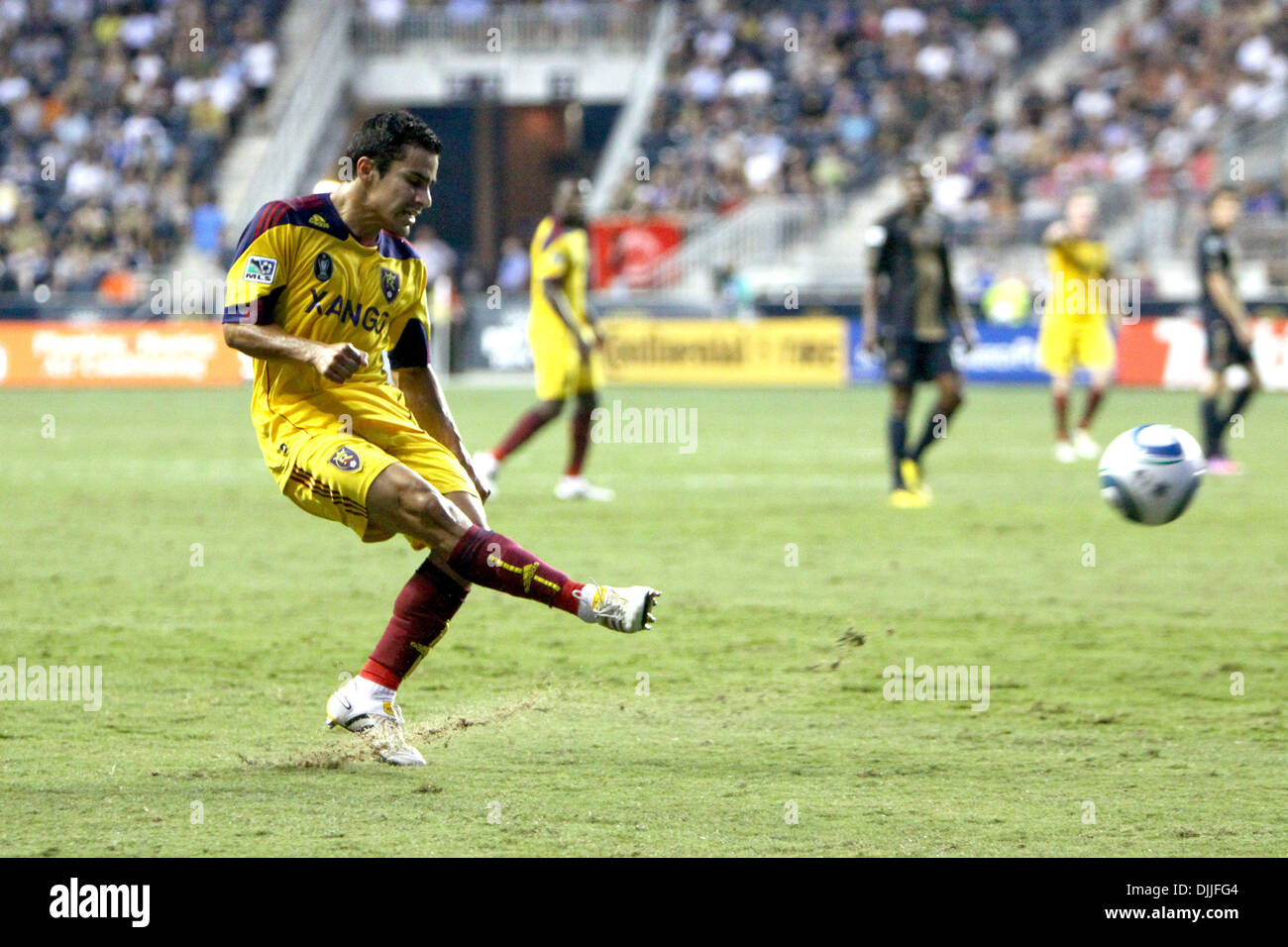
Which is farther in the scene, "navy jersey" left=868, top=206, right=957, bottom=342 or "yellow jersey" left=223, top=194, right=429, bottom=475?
"navy jersey" left=868, top=206, right=957, bottom=342

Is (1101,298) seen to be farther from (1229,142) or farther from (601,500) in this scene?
(1229,142)

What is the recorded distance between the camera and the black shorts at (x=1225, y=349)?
622 inches

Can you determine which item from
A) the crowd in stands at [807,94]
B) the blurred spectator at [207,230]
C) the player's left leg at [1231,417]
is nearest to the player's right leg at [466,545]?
the player's left leg at [1231,417]

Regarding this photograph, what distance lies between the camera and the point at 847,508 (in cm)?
1381

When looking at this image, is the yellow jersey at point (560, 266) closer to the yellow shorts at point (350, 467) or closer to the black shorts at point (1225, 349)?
the black shorts at point (1225, 349)

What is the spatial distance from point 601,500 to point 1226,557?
4904mm

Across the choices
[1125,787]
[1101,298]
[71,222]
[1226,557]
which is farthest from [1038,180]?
[1125,787]

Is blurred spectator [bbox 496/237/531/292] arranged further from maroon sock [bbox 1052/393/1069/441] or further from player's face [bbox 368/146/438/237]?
player's face [bbox 368/146/438/237]

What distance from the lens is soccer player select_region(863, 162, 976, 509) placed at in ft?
46.1

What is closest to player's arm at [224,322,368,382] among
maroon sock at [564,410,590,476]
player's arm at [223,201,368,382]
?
player's arm at [223,201,368,382]

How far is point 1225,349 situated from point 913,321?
11.6 ft

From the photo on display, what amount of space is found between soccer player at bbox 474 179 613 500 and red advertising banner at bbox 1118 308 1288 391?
1624 cm

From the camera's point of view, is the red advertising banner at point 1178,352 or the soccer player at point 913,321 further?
the red advertising banner at point 1178,352

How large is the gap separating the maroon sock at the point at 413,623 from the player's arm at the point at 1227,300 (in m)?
11.1
